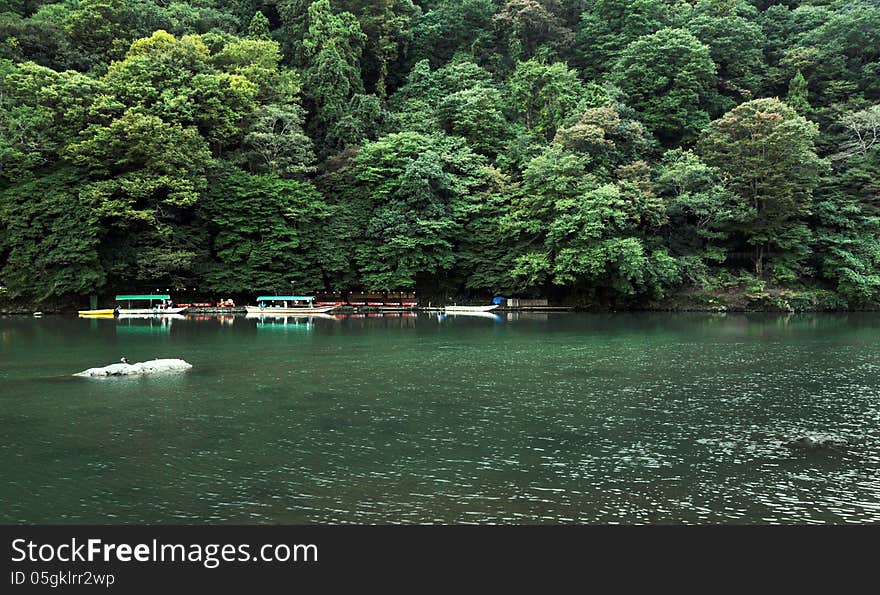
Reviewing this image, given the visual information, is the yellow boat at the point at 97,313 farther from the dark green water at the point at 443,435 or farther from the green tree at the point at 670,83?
the green tree at the point at 670,83

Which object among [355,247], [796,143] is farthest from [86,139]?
[796,143]

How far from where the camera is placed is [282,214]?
50.6 m

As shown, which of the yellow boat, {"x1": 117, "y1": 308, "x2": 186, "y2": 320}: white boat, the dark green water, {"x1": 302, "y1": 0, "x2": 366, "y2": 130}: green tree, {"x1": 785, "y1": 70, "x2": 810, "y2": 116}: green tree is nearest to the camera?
the dark green water

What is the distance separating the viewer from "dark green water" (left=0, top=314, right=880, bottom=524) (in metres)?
9.42

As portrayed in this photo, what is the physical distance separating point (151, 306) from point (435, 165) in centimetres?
2301

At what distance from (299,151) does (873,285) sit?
41700 mm

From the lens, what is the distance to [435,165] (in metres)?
Result: 50.5

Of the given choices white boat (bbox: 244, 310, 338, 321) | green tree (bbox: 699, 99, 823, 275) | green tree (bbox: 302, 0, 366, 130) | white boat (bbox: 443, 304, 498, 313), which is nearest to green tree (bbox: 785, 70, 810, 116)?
green tree (bbox: 699, 99, 823, 275)

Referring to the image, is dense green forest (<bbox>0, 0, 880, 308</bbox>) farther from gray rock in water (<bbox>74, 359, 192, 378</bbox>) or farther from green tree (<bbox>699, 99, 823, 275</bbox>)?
gray rock in water (<bbox>74, 359, 192, 378</bbox>)

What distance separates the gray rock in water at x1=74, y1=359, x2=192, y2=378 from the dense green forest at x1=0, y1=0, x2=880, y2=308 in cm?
2815

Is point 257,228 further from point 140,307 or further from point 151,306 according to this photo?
point 140,307

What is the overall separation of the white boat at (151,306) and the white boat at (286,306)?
529cm

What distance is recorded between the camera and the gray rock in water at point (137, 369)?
1961cm

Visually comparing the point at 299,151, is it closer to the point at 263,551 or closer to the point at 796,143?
the point at 796,143
